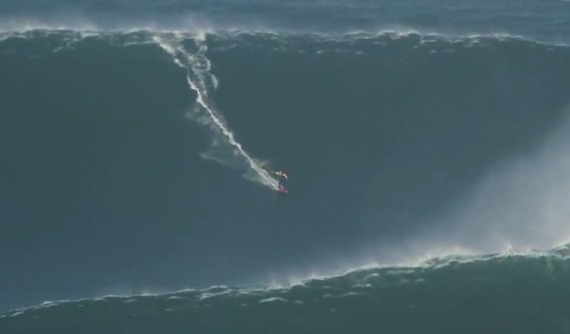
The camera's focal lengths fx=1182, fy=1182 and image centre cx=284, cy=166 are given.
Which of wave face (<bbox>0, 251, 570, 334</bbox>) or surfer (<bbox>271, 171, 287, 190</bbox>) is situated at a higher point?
surfer (<bbox>271, 171, 287, 190</bbox>)

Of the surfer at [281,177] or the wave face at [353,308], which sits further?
the surfer at [281,177]

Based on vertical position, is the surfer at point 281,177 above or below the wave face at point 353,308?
above

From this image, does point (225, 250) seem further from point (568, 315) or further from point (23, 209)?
point (568, 315)

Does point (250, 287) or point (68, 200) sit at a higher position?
point (68, 200)

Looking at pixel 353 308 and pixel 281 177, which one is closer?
pixel 353 308

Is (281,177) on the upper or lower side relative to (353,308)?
upper

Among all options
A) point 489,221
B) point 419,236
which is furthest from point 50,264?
point 489,221

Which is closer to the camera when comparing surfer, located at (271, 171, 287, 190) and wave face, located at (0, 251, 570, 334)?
wave face, located at (0, 251, 570, 334)

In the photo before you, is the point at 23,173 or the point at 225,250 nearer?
the point at 225,250
